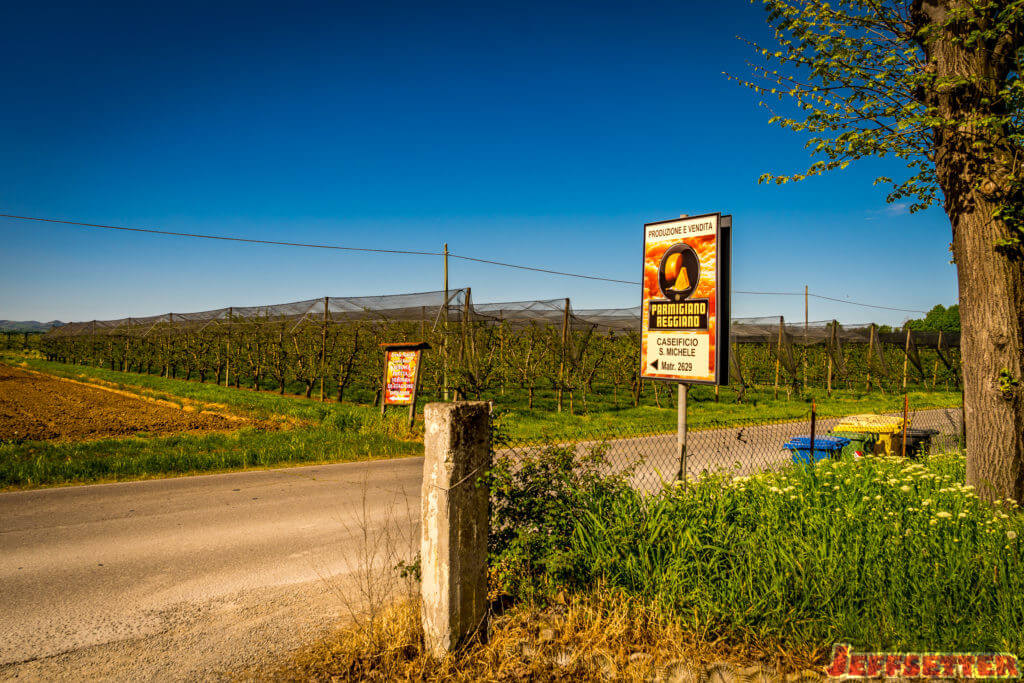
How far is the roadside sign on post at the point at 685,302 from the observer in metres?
5.04

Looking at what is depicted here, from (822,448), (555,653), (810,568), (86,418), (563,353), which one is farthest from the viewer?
(563,353)

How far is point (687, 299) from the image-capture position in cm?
526

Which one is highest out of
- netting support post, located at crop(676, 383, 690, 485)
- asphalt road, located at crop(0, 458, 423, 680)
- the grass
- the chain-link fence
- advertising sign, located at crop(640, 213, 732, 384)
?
advertising sign, located at crop(640, 213, 732, 384)

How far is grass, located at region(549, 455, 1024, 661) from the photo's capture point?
3189 mm

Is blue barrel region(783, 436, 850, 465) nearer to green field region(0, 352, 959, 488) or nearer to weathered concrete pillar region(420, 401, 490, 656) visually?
green field region(0, 352, 959, 488)

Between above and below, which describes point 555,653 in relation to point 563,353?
below

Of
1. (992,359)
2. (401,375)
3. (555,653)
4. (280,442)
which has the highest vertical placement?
(992,359)

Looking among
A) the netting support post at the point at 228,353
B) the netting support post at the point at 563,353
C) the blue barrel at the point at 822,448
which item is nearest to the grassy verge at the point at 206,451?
the netting support post at the point at 563,353

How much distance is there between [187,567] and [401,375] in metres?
8.24

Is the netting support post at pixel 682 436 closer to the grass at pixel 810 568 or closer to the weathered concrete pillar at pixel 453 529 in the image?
the grass at pixel 810 568

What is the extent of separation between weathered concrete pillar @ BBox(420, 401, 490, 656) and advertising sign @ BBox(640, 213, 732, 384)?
2554 millimetres

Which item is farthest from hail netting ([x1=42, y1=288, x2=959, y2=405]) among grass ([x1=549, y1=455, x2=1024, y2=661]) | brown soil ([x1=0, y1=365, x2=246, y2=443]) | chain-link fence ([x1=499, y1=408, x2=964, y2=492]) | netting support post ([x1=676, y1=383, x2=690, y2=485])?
grass ([x1=549, y1=455, x2=1024, y2=661])

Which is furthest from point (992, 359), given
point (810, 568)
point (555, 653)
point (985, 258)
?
point (555, 653)

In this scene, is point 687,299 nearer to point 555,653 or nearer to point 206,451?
point 555,653
